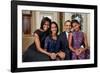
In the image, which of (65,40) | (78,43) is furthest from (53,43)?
(78,43)

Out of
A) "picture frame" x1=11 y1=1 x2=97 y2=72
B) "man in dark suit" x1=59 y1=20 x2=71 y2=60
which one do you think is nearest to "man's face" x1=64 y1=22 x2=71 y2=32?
"man in dark suit" x1=59 y1=20 x2=71 y2=60

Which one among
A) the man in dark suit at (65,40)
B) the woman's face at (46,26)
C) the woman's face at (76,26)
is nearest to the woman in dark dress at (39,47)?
the woman's face at (46,26)

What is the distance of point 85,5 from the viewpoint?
1.80 m

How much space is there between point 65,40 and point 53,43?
114mm

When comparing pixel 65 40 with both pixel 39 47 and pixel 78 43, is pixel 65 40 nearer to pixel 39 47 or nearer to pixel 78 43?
pixel 78 43

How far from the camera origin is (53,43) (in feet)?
5.62

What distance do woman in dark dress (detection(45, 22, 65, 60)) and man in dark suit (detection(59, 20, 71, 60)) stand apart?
4 cm

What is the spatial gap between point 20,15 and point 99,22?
0.75m

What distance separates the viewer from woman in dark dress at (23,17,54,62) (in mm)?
1644

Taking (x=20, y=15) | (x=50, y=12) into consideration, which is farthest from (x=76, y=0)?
(x=20, y=15)

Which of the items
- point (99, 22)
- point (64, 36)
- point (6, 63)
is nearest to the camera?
point (6, 63)

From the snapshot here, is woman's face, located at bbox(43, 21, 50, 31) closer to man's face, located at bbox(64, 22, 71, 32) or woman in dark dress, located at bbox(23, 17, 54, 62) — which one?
woman in dark dress, located at bbox(23, 17, 54, 62)

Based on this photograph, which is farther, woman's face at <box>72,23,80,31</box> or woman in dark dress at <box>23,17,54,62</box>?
woman's face at <box>72,23,80,31</box>

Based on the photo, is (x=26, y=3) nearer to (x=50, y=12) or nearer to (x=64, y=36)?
(x=50, y=12)
